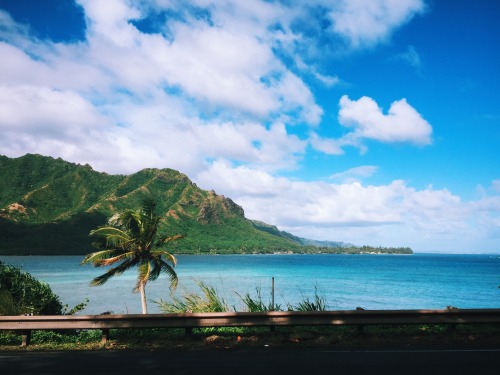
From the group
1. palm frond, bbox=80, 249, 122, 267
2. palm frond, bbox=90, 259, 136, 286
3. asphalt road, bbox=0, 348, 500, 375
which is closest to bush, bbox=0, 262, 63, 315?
palm frond, bbox=80, 249, 122, 267

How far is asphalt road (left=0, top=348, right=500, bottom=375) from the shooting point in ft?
21.5

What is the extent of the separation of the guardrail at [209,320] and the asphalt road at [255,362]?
78 centimetres

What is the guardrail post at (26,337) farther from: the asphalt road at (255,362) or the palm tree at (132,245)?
the palm tree at (132,245)

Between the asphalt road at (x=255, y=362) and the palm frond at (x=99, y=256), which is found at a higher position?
the palm frond at (x=99, y=256)

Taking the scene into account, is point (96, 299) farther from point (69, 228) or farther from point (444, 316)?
point (69, 228)

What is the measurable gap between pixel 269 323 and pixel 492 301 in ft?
166

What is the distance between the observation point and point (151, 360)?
7.40 metres

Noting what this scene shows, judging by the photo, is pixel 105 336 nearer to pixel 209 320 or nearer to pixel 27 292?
pixel 209 320

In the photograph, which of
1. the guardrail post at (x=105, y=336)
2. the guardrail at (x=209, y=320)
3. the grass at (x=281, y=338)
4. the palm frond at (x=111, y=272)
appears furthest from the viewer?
the palm frond at (x=111, y=272)

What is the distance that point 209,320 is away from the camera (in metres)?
9.00

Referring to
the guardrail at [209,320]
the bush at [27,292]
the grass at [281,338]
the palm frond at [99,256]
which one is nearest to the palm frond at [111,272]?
the palm frond at [99,256]

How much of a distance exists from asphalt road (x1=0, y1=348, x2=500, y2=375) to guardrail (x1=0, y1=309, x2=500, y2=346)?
0.78 meters

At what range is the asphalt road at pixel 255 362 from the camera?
21.5 ft

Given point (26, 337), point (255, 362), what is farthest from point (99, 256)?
point (255, 362)
